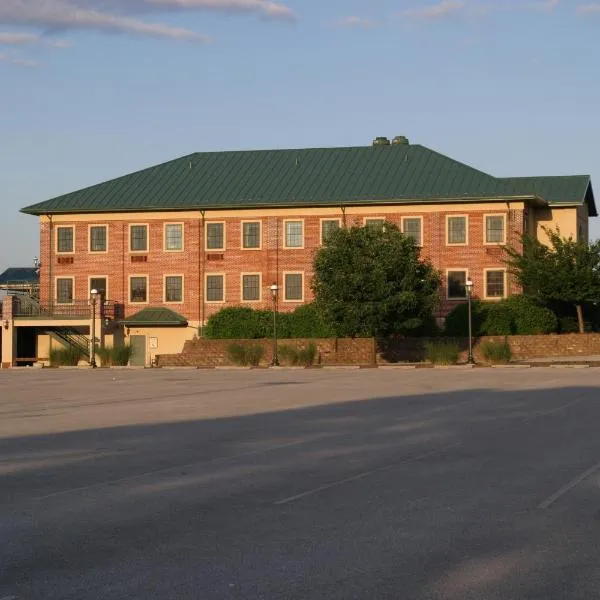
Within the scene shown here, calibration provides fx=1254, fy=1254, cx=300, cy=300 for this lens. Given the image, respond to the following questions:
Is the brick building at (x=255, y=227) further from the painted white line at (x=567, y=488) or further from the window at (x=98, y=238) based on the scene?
the painted white line at (x=567, y=488)

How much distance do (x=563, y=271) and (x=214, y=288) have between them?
21.0 m

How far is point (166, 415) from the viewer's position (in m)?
26.8

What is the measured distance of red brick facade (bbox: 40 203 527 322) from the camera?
7294 cm

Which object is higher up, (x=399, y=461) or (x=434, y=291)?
(x=434, y=291)

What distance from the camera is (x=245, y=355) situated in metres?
65.8

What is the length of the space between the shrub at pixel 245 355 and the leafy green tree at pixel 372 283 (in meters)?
4.14

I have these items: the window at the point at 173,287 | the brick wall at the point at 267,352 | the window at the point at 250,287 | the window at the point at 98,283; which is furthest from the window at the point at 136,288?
the brick wall at the point at 267,352

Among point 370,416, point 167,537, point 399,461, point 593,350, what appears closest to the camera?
point 167,537

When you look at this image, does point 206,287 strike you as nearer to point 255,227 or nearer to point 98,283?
point 255,227

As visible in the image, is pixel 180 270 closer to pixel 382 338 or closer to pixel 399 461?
pixel 382 338

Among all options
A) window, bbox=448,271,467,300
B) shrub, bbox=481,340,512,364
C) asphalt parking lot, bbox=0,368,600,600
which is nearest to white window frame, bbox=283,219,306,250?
window, bbox=448,271,467,300

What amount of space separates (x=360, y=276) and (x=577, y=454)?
44080mm

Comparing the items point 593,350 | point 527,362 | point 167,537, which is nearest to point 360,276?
point 527,362

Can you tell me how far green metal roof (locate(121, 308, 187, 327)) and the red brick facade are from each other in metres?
0.59
